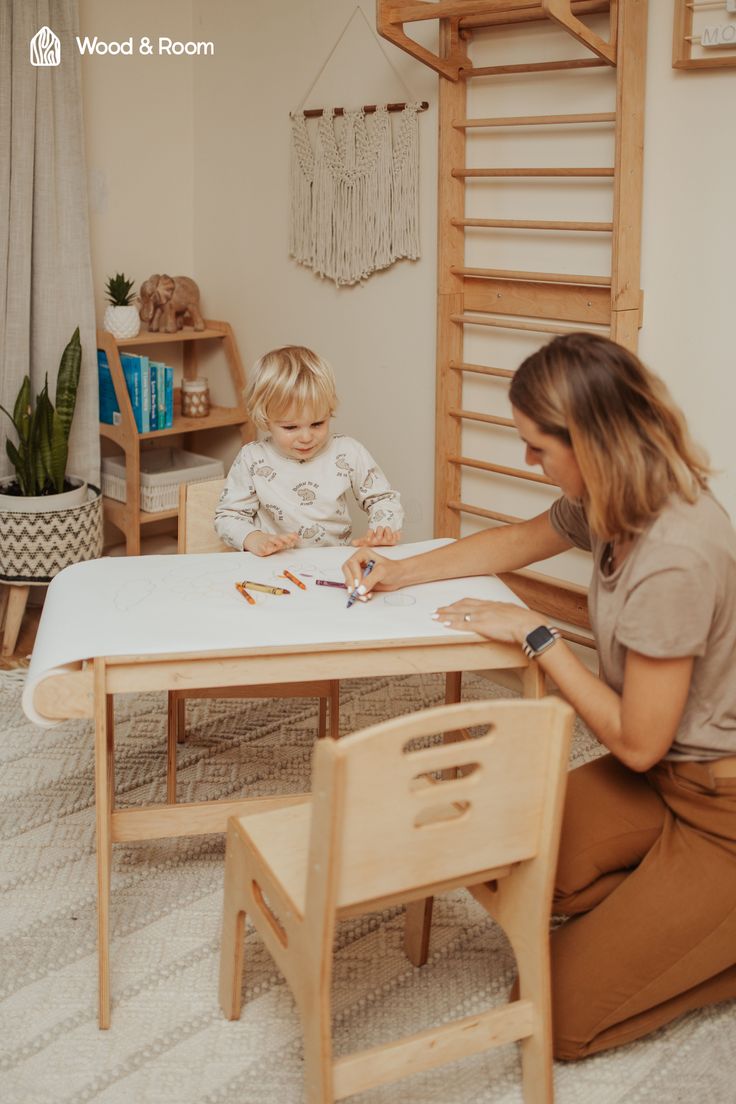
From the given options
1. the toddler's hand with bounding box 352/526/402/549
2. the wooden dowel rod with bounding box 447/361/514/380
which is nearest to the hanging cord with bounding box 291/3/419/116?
the wooden dowel rod with bounding box 447/361/514/380

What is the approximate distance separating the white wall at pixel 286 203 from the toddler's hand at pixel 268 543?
1.12m

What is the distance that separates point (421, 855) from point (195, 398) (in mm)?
2783

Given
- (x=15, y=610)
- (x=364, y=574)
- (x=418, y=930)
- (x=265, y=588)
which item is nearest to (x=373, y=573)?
(x=364, y=574)

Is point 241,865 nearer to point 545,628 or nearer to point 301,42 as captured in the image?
point 545,628

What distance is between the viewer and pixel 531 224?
2939 millimetres

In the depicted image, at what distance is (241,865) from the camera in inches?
68.6

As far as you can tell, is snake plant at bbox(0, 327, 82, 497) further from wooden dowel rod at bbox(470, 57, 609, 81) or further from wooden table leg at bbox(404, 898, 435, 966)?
wooden table leg at bbox(404, 898, 435, 966)

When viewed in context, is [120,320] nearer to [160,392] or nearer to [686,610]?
[160,392]

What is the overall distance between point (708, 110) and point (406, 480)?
1.41 m

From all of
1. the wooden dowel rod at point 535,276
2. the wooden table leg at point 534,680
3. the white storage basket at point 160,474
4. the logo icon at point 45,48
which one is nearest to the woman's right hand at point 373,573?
the wooden table leg at point 534,680

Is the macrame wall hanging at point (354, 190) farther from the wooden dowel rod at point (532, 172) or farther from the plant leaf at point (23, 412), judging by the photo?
the plant leaf at point (23, 412)

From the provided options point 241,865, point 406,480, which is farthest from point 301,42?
point 241,865

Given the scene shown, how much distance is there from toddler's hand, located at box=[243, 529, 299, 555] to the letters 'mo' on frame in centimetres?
141

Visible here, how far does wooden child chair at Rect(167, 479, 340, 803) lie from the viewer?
2.39 metres
